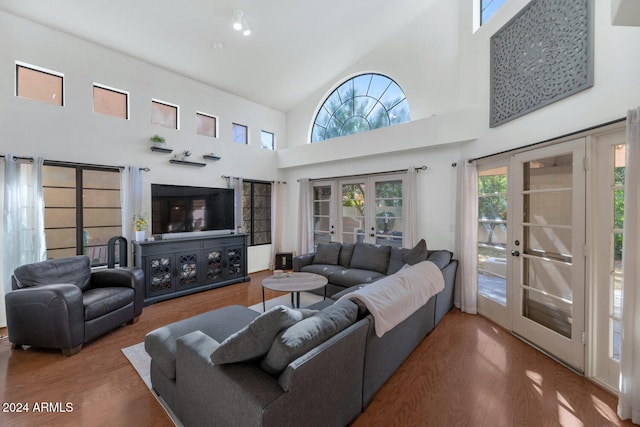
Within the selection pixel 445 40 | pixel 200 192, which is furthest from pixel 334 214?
pixel 445 40

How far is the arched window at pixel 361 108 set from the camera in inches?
187

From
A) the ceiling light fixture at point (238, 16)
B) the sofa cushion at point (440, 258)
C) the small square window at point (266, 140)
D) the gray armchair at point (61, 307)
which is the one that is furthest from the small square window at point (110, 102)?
the sofa cushion at point (440, 258)

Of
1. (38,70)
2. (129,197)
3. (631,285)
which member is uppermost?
(38,70)

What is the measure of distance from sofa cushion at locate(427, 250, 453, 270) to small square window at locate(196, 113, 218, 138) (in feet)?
14.2

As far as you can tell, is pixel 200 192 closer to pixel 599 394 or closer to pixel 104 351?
pixel 104 351

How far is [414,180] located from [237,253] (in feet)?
11.1

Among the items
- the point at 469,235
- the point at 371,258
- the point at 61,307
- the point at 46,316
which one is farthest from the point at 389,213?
the point at 46,316

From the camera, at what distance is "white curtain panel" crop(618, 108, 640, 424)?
1.76 meters

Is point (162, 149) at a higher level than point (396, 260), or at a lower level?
higher

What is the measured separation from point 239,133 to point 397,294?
472 cm

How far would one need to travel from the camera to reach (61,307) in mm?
2465

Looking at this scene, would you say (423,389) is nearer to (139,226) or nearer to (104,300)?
(104,300)

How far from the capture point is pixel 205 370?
146 centimetres

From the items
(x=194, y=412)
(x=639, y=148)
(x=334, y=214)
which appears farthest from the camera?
(x=334, y=214)
